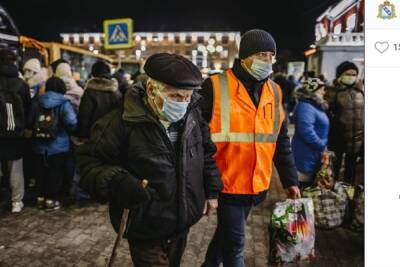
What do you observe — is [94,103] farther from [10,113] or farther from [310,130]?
[310,130]

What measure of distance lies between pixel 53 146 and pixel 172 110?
10.6ft

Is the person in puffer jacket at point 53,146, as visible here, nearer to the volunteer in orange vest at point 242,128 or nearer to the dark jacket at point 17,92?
the dark jacket at point 17,92

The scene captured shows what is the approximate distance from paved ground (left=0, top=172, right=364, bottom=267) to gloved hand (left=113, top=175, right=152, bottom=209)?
1.93 meters

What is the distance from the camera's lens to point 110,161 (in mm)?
1931

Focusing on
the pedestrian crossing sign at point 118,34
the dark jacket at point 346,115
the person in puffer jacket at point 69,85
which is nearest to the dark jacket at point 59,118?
the person in puffer jacket at point 69,85

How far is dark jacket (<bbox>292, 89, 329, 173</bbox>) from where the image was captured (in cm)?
415
